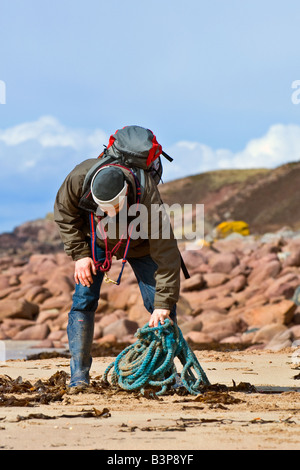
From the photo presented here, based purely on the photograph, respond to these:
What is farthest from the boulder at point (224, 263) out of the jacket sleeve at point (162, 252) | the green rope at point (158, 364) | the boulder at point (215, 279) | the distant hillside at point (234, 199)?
the distant hillside at point (234, 199)

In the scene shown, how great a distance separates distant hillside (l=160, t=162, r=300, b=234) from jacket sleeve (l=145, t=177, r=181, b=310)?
111 feet

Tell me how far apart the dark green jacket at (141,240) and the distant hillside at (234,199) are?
33205mm

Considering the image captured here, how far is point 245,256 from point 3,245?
1173 inches

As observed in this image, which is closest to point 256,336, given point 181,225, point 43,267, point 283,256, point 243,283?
point 243,283

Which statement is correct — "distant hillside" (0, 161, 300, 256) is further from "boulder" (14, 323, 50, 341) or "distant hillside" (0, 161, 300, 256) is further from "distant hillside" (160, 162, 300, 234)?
"boulder" (14, 323, 50, 341)

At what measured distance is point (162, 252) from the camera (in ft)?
16.8

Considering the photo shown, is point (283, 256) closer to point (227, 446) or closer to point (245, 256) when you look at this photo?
point (245, 256)

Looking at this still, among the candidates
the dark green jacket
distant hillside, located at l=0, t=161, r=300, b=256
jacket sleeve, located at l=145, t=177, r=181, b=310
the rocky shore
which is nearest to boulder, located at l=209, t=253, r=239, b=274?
the rocky shore

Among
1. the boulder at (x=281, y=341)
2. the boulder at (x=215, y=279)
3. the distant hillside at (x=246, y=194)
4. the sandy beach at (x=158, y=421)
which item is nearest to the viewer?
the sandy beach at (x=158, y=421)

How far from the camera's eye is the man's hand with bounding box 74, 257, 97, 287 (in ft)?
17.4

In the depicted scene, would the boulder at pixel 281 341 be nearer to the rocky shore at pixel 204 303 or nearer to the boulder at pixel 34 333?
the rocky shore at pixel 204 303

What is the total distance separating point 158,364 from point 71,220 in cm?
125

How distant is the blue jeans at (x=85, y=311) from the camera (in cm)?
543

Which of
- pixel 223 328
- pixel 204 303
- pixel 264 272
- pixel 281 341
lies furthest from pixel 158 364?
pixel 264 272
